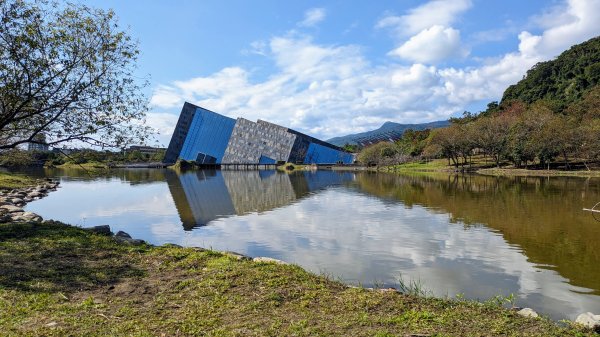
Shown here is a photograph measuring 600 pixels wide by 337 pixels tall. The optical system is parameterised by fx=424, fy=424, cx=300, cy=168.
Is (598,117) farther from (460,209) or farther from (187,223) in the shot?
(187,223)

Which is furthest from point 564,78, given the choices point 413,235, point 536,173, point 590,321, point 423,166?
point 590,321

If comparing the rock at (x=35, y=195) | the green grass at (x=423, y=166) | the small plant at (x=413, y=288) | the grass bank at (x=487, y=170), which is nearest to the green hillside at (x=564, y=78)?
the green grass at (x=423, y=166)

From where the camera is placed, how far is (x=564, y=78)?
9475 cm

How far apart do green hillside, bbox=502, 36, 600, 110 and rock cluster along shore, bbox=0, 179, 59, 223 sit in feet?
281

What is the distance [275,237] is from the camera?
1355 cm

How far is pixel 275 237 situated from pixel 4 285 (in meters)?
7.90

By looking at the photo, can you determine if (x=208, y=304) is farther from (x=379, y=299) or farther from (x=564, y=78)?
(x=564, y=78)

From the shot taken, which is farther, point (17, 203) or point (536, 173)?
point (536, 173)

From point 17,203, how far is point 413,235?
66.6 ft

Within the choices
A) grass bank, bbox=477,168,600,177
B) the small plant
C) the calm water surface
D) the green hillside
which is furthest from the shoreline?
the green hillside

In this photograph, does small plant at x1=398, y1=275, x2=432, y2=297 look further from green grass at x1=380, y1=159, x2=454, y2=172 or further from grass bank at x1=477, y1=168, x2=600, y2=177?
green grass at x1=380, y1=159, x2=454, y2=172

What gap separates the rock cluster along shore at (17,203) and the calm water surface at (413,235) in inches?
42.8

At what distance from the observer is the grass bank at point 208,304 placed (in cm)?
494

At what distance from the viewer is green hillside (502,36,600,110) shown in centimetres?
8512
